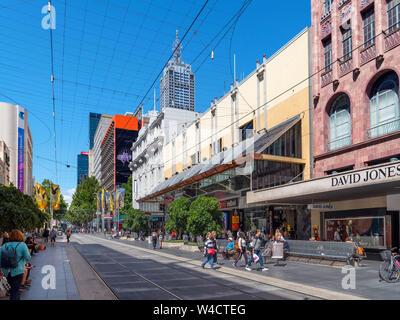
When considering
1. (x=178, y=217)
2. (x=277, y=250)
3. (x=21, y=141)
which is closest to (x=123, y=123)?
(x=21, y=141)

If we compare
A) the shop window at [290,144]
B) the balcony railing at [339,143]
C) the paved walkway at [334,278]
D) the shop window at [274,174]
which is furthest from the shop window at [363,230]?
the shop window at [290,144]

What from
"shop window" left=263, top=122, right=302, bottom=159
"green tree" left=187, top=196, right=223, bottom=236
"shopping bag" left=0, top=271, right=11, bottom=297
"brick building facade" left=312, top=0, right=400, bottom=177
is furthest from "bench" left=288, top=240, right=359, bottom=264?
"shopping bag" left=0, top=271, right=11, bottom=297

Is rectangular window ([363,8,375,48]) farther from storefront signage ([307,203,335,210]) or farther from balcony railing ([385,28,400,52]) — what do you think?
storefront signage ([307,203,335,210])

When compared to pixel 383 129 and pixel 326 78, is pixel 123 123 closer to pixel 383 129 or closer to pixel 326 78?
pixel 326 78

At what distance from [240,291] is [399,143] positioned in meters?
12.1

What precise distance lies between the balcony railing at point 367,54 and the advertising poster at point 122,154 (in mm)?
94688

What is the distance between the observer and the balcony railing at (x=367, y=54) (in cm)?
2083

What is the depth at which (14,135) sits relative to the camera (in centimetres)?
9881

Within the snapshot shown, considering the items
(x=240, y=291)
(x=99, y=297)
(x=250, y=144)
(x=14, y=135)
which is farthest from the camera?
(x=14, y=135)

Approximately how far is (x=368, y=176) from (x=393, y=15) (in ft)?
30.0

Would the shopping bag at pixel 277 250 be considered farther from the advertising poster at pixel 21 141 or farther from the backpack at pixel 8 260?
the advertising poster at pixel 21 141

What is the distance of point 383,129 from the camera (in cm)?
2011
